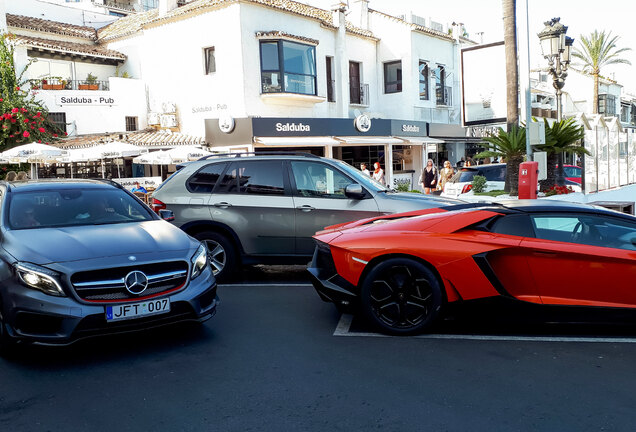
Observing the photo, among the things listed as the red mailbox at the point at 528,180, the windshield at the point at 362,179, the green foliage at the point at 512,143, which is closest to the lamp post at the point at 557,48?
the green foliage at the point at 512,143

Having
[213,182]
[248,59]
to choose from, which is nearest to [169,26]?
[248,59]

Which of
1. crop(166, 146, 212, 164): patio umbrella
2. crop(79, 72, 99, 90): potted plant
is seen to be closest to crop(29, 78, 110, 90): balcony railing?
crop(79, 72, 99, 90): potted plant

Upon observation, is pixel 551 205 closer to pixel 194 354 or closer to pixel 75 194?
pixel 194 354

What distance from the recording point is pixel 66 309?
4.63m

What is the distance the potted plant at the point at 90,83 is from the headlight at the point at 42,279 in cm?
2359

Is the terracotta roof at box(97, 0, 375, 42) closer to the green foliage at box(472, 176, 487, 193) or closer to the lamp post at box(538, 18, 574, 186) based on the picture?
the green foliage at box(472, 176, 487, 193)

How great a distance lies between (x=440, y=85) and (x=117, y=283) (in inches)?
1223

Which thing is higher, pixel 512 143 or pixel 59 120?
pixel 59 120

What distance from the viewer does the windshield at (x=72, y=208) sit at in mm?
5852

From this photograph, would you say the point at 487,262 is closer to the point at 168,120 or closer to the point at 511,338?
the point at 511,338

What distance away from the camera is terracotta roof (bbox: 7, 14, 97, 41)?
87.4 feet

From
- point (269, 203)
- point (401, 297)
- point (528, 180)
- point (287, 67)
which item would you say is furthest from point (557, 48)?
point (287, 67)

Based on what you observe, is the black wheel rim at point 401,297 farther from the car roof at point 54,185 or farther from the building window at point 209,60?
the building window at point 209,60

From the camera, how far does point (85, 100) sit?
84.4ft
